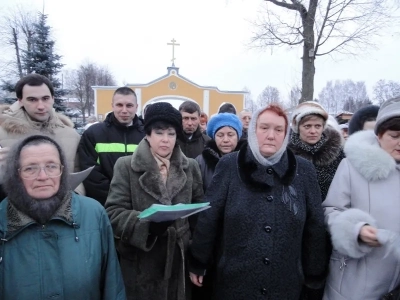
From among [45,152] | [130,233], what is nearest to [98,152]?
[130,233]

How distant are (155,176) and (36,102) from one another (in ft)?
5.02

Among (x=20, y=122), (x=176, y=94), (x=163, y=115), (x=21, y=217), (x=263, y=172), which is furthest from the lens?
(x=176, y=94)

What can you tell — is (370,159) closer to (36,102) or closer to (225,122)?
(225,122)

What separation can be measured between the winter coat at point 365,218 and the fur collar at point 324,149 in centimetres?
71

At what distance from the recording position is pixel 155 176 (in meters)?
2.71

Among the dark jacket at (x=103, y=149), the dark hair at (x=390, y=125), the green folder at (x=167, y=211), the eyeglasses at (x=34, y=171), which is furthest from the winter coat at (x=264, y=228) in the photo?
the dark jacket at (x=103, y=149)

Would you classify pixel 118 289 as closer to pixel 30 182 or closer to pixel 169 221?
pixel 169 221

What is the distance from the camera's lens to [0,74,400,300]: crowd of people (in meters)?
1.93

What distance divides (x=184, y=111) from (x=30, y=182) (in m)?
2.88

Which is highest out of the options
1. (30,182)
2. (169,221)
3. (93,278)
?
(30,182)

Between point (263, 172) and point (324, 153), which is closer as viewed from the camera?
point (263, 172)

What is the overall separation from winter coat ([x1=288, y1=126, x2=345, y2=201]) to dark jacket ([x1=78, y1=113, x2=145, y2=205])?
180 centimetres

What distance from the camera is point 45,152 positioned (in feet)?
6.47

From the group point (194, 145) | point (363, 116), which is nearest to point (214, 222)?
point (194, 145)
